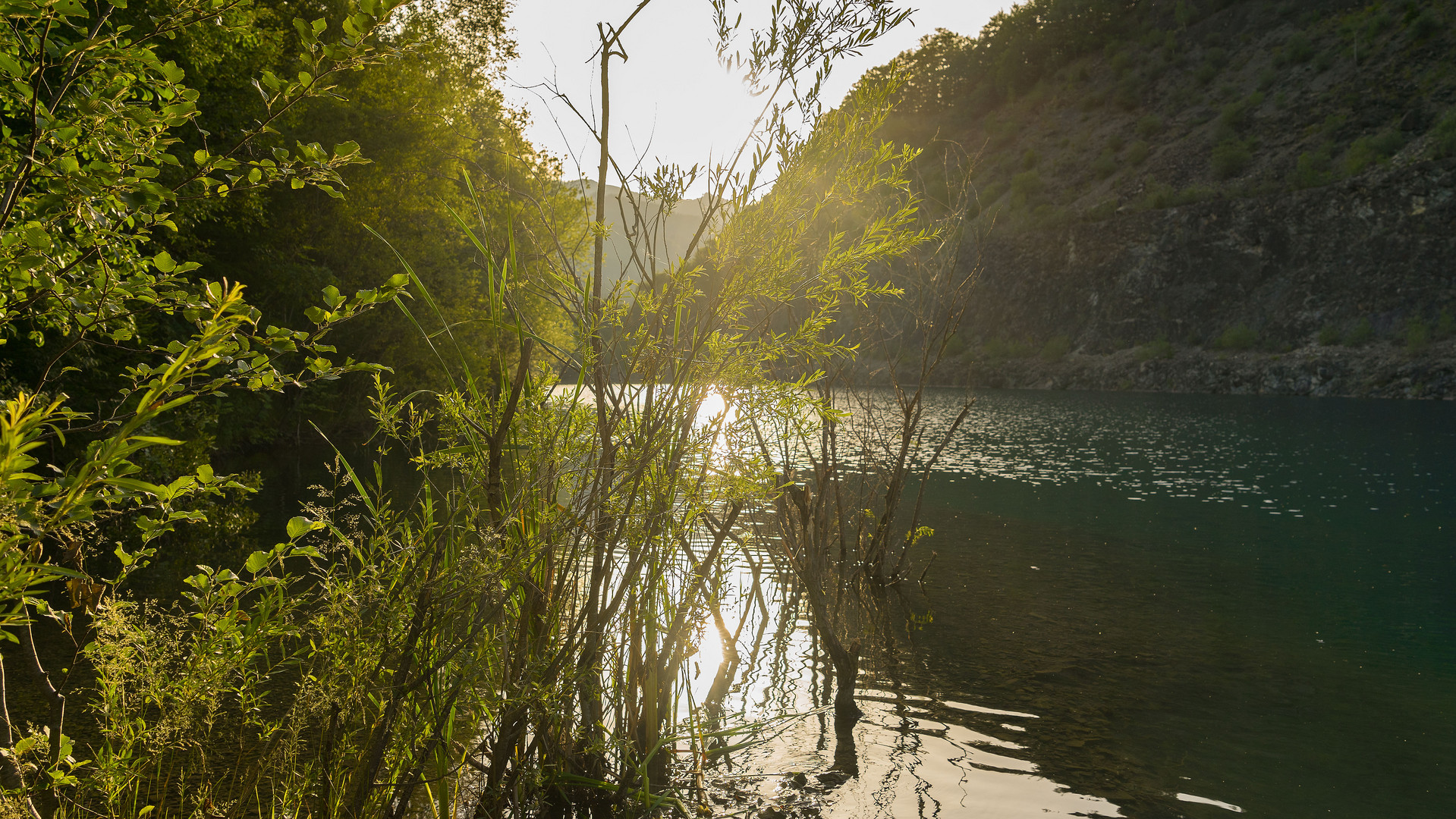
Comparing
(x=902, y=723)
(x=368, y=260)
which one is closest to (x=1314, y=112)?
(x=368, y=260)

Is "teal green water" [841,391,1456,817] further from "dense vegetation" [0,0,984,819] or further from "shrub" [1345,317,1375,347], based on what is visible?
"shrub" [1345,317,1375,347]

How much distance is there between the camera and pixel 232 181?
6.64ft

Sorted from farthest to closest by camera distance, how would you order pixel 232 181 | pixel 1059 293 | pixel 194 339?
pixel 1059 293 → pixel 232 181 → pixel 194 339

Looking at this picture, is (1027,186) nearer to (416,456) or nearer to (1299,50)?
(1299,50)

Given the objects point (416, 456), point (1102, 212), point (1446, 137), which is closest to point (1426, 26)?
point (1446, 137)

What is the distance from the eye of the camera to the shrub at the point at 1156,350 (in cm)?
4769

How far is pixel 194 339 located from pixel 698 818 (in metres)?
3.36

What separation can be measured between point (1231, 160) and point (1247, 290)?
8961 millimetres

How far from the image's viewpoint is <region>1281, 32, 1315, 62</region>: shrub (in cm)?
5681

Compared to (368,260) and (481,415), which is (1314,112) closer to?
(368,260)

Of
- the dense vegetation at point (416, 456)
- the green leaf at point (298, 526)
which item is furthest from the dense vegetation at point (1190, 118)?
the green leaf at point (298, 526)

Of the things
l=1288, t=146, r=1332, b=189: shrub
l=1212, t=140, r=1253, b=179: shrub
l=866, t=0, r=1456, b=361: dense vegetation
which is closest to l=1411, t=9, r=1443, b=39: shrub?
l=866, t=0, r=1456, b=361: dense vegetation

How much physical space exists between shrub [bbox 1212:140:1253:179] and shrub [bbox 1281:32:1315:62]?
1039 centimetres

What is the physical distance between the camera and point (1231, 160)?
51.2m
